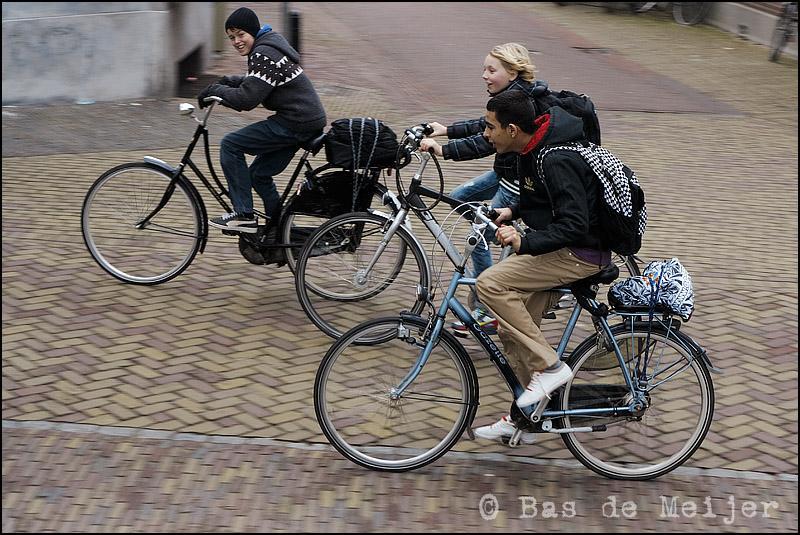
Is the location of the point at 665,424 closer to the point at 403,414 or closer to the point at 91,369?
the point at 403,414

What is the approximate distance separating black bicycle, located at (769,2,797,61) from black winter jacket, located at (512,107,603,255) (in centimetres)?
1367

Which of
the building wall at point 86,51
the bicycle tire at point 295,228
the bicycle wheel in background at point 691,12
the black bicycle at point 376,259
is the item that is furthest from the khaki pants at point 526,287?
the bicycle wheel in background at point 691,12

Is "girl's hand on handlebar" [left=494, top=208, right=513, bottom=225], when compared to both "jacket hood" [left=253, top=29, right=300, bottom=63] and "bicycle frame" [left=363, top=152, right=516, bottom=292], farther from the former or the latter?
"jacket hood" [left=253, top=29, right=300, bottom=63]

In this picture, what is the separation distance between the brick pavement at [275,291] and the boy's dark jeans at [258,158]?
26.8 inches

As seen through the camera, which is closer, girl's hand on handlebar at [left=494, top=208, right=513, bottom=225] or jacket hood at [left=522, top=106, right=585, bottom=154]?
jacket hood at [left=522, top=106, right=585, bottom=154]

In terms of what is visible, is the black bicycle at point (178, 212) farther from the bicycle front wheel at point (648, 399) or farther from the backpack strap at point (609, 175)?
the bicycle front wheel at point (648, 399)

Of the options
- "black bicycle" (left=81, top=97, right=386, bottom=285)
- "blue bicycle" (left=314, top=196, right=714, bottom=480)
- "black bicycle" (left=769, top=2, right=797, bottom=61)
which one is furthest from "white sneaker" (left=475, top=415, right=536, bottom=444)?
"black bicycle" (left=769, top=2, right=797, bottom=61)

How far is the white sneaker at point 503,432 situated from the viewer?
4816mm

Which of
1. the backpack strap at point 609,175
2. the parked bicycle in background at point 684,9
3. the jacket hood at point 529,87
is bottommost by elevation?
the parked bicycle in background at point 684,9

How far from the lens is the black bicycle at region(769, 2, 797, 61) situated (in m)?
16.8

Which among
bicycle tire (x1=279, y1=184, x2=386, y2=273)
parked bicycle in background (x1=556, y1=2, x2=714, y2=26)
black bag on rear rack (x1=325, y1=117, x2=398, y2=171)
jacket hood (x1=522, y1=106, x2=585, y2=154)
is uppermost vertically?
jacket hood (x1=522, y1=106, x2=585, y2=154)

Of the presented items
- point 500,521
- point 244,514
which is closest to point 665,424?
point 500,521

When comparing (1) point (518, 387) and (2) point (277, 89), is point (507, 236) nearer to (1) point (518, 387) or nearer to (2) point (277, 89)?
(1) point (518, 387)

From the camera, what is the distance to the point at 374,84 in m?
13.8
